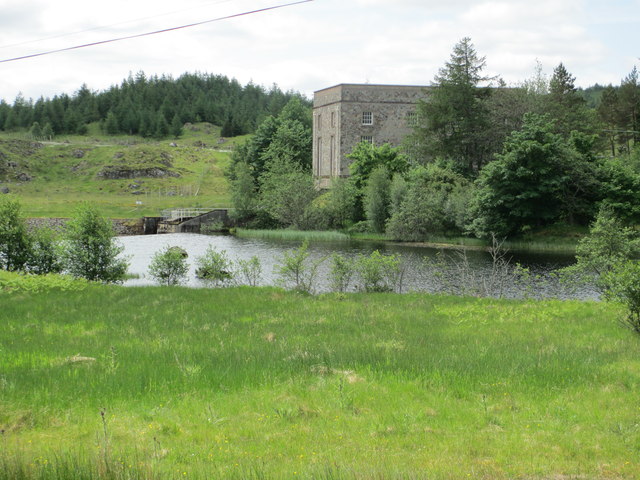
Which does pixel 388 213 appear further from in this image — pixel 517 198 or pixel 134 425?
pixel 134 425

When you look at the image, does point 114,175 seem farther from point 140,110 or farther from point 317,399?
point 317,399

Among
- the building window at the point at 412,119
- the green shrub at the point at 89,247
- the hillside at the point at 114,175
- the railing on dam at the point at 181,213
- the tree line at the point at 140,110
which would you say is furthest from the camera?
the tree line at the point at 140,110

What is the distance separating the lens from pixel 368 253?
4312cm

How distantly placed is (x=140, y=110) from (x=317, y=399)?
155m

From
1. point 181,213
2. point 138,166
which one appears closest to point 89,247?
point 181,213

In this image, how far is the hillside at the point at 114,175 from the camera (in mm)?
87188

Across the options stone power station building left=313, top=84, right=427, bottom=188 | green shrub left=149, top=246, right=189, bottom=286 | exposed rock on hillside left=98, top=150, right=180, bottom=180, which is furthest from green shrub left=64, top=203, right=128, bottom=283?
exposed rock on hillside left=98, top=150, right=180, bottom=180

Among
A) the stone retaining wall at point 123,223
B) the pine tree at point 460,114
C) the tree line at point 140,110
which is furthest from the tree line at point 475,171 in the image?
the tree line at point 140,110

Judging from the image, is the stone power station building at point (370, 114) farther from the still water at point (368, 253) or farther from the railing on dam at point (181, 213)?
the still water at point (368, 253)

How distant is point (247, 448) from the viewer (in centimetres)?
645

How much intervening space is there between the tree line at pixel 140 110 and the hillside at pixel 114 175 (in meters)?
13.7

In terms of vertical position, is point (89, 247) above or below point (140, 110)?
below

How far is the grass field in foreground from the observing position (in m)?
5.92

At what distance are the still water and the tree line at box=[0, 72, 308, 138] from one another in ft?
293
